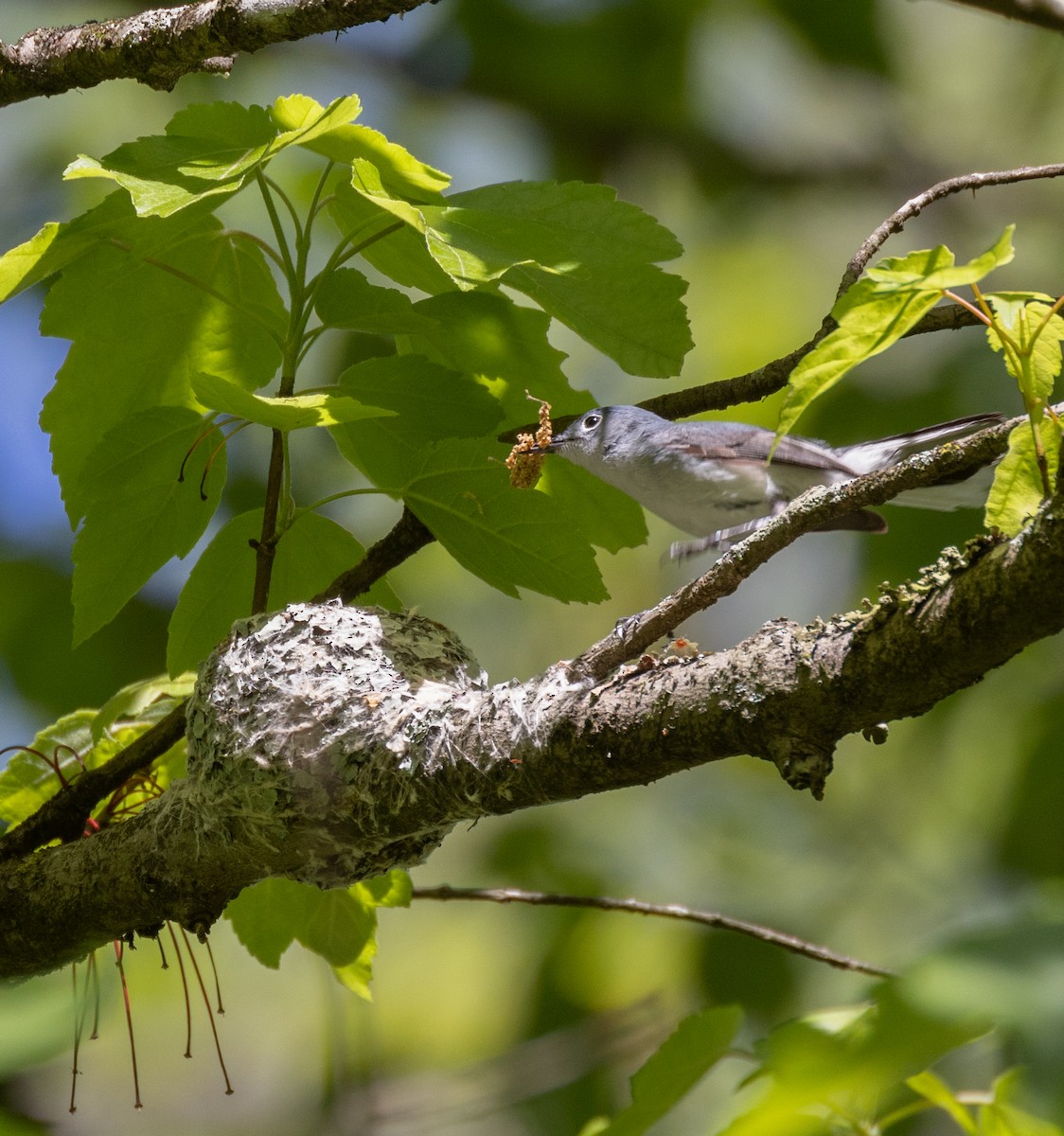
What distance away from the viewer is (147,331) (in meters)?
2.12

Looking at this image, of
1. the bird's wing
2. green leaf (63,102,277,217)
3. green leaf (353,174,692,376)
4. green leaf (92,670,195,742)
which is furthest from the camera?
the bird's wing

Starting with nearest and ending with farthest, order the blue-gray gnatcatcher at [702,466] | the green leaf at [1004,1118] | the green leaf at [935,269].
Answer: the green leaf at [935,269]
the green leaf at [1004,1118]
the blue-gray gnatcatcher at [702,466]

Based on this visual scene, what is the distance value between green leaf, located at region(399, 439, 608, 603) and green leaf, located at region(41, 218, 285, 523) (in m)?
0.40

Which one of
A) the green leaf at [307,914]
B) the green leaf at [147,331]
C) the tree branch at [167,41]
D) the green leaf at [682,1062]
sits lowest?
the green leaf at [682,1062]

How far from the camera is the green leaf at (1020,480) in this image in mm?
1114

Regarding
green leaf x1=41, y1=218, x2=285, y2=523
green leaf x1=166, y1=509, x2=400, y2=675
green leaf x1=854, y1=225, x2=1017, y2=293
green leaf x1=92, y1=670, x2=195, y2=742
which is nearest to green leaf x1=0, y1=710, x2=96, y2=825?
green leaf x1=92, y1=670, x2=195, y2=742

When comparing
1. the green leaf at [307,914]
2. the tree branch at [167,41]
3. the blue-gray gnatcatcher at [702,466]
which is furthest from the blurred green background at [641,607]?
the tree branch at [167,41]

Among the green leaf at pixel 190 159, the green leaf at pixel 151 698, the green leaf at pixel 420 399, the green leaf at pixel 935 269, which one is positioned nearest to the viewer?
the green leaf at pixel 935 269

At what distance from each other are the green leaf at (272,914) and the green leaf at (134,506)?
0.59 meters

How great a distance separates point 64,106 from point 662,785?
14.6 ft

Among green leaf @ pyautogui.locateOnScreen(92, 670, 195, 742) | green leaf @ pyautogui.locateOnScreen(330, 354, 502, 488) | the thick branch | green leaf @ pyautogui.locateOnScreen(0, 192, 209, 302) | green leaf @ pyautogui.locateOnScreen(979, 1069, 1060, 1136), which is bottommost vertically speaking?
green leaf @ pyautogui.locateOnScreen(979, 1069, 1060, 1136)

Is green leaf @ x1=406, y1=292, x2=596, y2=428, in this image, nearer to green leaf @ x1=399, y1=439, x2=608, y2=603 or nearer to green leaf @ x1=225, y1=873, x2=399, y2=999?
green leaf @ x1=399, y1=439, x2=608, y2=603

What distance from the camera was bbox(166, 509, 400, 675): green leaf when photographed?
2.17 m

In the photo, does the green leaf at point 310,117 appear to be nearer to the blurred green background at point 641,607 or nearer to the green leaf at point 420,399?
the green leaf at point 420,399
